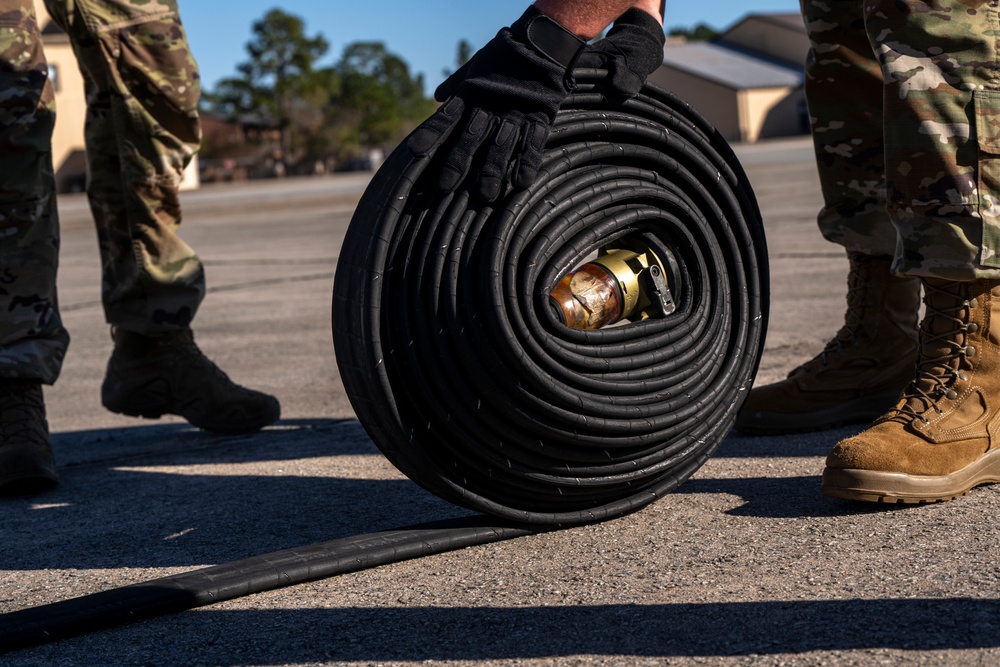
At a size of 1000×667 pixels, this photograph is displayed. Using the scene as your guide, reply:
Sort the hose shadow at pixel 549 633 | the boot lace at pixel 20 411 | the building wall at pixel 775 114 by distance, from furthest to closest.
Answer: the building wall at pixel 775 114
the boot lace at pixel 20 411
the hose shadow at pixel 549 633

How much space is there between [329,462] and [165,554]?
72 cm

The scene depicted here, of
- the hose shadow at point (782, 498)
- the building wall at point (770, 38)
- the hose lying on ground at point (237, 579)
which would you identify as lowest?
the hose lying on ground at point (237, 579)

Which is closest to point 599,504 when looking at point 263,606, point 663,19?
point 263,606

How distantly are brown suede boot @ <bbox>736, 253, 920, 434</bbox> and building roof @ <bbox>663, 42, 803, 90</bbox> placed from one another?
6534 centimetres

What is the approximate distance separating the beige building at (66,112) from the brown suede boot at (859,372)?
152 feet

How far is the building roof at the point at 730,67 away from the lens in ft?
224

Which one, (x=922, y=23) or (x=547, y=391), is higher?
(x=922, y=23)

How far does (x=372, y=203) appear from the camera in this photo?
6.59ft

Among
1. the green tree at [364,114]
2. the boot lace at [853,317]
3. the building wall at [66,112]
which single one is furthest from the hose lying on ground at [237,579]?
the green tree at [364,114]

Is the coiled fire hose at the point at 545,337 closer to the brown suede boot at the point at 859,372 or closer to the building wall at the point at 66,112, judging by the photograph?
the brown suede boot at the point at 859,372

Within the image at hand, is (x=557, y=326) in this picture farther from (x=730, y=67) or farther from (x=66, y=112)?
(x=730, y=67)

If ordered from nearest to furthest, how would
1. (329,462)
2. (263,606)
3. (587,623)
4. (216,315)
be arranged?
(587,623)
(263,606)
(329,462)
(216,315)

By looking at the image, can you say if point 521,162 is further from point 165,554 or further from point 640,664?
point 165,554

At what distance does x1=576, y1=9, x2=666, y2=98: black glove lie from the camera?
2166 millimetres
